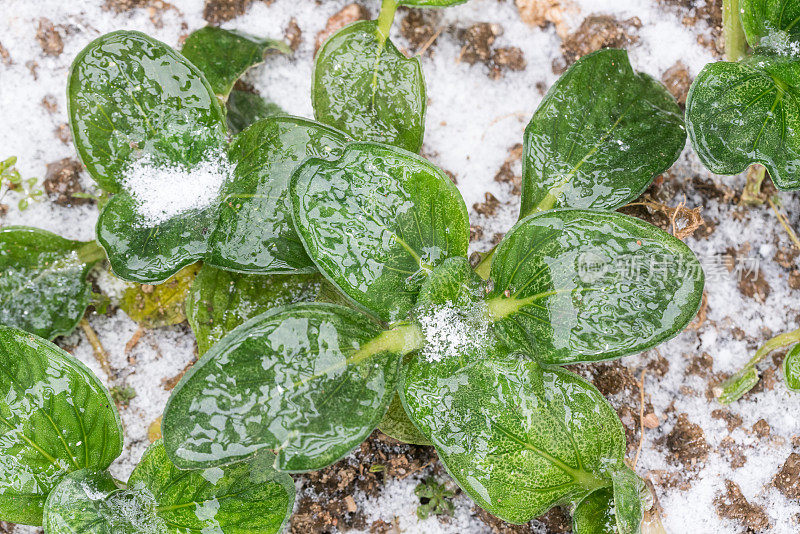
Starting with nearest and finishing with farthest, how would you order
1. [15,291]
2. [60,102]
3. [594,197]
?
[594,197] < [15,291] < [60,102]

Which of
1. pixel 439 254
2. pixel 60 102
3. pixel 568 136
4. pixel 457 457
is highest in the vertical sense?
pixel 60 102

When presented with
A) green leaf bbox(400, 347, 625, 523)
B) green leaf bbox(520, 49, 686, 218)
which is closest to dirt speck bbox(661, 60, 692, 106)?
green leaf bbox(520, 49, 686, 218)

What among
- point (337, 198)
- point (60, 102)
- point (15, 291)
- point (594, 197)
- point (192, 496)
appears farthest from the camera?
point (60, 102)

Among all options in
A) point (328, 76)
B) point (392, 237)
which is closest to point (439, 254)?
point (392, 237)

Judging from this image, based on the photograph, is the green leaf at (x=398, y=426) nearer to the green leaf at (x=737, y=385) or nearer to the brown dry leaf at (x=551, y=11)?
the green leaf at (x=737, y=385)

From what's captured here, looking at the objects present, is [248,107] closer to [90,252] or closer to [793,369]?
[90,252]

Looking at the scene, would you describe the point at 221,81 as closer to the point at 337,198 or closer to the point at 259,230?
the point at 259,230
